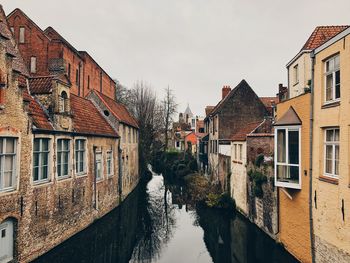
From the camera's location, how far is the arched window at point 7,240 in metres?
8.83

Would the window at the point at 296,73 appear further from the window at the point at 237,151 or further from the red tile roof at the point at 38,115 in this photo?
the red tile roof at the point at 38,115

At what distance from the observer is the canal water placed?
37.6ft

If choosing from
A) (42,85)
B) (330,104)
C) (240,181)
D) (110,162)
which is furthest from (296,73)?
(110,162)

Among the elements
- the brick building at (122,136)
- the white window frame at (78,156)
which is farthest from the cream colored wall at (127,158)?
the white window frame at (78,156)

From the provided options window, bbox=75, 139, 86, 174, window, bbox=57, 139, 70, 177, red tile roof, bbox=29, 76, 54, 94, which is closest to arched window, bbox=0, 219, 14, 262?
window, bbox=57, 139, 70, 177

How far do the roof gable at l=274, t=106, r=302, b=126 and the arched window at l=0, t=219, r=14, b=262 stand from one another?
1060cm

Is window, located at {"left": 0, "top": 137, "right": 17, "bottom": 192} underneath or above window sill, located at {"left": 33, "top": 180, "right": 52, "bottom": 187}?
above

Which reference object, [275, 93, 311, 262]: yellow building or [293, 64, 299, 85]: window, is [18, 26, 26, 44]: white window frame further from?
[275, 93, 311, 262]: yellow building

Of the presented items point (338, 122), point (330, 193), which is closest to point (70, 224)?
point (330, 193)

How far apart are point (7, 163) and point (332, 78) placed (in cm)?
1123

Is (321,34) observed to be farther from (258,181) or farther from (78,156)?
(78,156)

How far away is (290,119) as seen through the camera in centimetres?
1091

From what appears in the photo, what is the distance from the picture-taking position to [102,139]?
1752 centimetres

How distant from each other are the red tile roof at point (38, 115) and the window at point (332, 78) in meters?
10.6
